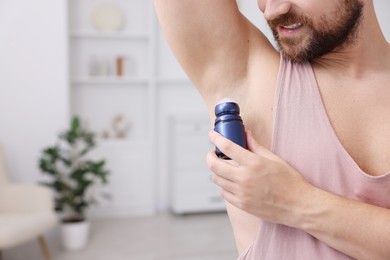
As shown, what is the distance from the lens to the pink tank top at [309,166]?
0.70 meters

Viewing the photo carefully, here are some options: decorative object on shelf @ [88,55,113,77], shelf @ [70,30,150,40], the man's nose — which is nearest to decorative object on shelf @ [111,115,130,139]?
decorative object on shelf @ [88,55,113,77]

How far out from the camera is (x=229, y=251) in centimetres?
346

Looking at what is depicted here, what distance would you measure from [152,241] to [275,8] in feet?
10.6

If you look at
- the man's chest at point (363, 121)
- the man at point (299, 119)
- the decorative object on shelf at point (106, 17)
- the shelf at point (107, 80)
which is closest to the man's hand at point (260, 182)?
the man at point (299, 119)

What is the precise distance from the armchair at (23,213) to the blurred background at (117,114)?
22 cm

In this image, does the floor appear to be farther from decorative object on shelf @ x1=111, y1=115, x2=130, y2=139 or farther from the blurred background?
decorative object on shelf @ x1=111, y1=115, x2=130, y2=139

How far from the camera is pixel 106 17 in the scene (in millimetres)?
4367

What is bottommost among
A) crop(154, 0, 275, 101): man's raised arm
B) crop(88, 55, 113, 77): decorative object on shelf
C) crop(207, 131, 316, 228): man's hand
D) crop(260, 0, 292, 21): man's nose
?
crop(207, 131, 316, 228): man's hand

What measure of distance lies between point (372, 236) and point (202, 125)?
3.81 metres

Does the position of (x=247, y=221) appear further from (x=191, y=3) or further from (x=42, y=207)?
(x=42, y=207)

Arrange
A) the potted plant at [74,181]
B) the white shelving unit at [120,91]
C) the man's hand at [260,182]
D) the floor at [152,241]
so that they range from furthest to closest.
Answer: the white shelving unit at [120,91], the potted plant at [74,181], the floor at [152,241], the man's hand at [260,182]

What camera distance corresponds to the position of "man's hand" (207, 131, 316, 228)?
24.7 inches

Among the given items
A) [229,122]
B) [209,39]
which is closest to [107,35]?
[209,39]

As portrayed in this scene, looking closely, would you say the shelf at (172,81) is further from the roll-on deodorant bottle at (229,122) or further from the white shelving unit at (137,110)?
the roll-on deodorant bottle at (229,122)
